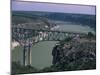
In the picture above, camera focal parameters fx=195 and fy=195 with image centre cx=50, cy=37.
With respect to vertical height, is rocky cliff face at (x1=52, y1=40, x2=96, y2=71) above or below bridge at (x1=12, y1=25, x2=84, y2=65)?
below

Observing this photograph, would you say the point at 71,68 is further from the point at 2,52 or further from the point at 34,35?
the point at 2,52

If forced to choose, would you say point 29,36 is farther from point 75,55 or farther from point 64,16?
point 75,55

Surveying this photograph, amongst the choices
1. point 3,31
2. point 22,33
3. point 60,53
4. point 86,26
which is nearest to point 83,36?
point 86,26

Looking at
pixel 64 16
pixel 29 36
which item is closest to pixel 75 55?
pixel 64 16

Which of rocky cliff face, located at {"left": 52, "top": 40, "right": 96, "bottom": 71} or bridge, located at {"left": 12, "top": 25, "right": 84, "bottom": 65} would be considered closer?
bridge, located at {"left": 12, "top": 25, "right": 84, "bottom": 65}

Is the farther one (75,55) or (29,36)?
(75,55)

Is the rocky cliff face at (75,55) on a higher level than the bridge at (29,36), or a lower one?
lower

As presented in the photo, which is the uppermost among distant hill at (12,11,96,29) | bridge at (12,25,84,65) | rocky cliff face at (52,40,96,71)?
distant hill at (12,11,96,29)

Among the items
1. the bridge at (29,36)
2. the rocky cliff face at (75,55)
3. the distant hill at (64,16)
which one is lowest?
the rocky cliff face at (75,55)

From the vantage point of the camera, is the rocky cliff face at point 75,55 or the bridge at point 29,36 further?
the rocky cliff face at point 75,55
